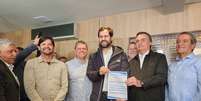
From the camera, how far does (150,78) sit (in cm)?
261

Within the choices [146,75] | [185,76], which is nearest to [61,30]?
[146,75]

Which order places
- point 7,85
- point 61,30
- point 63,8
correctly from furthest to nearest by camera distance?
1. point 61,30
2. point 63,8
3. point 7,85

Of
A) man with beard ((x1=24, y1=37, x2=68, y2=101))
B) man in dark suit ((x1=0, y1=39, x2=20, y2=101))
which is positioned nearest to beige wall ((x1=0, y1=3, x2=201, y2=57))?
man with beard ((x1=24, y1=37, x2=68, y2=101))

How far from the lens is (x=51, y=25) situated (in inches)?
199

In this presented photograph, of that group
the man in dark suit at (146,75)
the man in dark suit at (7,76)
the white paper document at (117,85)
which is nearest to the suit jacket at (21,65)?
the man in dark suit at (7,76)

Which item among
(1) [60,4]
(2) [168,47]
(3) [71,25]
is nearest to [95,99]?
(2) [168,47]

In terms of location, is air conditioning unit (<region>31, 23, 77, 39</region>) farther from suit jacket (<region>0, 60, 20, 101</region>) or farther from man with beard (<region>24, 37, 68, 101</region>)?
suit jacket (<region>0, 60, 20, 101</region>)

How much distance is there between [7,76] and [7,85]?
8 centimetres

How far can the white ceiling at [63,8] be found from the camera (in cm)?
391

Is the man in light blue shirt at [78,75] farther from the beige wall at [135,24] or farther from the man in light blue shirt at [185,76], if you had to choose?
the beige wall at [135,24]

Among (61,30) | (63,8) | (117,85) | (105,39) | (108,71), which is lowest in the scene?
(117,85)

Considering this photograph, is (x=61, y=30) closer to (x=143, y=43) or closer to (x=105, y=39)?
(x=105, y=39)

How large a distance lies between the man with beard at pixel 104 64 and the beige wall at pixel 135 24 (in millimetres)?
1279

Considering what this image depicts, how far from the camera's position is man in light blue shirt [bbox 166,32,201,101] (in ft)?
8.52
